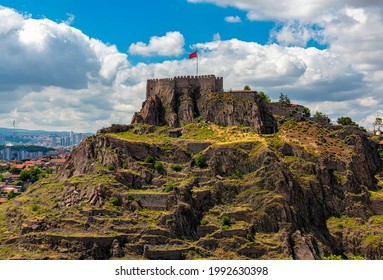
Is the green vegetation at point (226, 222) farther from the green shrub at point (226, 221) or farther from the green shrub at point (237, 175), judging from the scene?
the green shrub at point (237, 175)

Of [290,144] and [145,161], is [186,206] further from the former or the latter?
[290,144]

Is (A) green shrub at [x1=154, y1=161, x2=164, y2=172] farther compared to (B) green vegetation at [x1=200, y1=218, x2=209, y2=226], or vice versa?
(A) green shrub at [x1=154, y1=161, x2=164, y2=172]

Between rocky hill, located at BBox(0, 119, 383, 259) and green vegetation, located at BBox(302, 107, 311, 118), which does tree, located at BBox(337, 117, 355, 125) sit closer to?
green vegetation, located at BBox(302, 107, 311, 118)

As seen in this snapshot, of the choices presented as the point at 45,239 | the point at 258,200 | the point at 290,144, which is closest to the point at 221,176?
the point at 258,200

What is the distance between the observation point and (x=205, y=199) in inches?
3903

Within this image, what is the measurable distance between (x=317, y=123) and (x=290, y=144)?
18.5m

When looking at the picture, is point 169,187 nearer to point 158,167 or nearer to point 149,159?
point 158,167

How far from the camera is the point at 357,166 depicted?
116m

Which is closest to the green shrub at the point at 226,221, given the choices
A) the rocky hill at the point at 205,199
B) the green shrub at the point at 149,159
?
the rocky hill at the point at 205,199

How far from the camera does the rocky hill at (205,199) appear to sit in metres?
89.0

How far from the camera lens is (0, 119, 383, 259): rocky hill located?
3504 inches

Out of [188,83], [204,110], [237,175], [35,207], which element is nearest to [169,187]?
[237,175]

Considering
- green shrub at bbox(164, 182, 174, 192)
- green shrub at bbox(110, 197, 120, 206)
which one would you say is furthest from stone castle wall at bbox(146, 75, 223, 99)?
green shrub at bbox(110, 197, 120, 206)

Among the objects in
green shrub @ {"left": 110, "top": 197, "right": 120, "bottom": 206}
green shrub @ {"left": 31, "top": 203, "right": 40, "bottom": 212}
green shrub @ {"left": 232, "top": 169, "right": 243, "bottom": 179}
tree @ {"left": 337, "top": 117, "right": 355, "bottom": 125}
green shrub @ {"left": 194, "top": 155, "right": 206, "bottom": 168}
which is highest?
tree @ {"left": 337, "top": 117, "right": 355, "bottom": 125}
